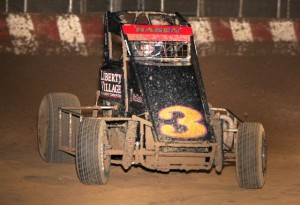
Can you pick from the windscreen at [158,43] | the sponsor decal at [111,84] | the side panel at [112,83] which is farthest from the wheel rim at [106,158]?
the windscreen at [158,43]

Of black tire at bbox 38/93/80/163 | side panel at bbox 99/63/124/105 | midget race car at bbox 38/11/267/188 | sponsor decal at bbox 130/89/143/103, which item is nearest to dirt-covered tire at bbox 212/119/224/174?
midget race car at bbox 38/11/267/188

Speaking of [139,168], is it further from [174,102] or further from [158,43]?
[158,43]

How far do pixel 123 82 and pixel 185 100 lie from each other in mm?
902

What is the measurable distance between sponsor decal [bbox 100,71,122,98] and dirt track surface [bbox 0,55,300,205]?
106 centimetres

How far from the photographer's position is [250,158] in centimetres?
966

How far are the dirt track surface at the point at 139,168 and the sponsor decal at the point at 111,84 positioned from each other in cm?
106

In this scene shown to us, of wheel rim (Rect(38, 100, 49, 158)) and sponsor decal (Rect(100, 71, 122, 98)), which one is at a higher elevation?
sponsor decal (Rect(100, 71, 122, 98))

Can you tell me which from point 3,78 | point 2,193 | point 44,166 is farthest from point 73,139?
point 3,78

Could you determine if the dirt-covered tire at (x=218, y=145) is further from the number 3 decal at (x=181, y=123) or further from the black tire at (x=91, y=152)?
the black tire at (x=91, y=152)

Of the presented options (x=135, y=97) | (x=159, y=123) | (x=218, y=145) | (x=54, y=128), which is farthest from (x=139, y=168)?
(x=218, y=145)

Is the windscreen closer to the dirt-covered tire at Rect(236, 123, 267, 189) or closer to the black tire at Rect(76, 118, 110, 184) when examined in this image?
the black tire at Rect(76, 118, 110, 184)

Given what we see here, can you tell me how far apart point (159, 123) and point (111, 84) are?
1264mm

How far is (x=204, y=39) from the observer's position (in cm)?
1956

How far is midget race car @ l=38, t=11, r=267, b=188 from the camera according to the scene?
9672 mm
